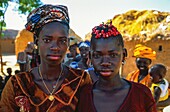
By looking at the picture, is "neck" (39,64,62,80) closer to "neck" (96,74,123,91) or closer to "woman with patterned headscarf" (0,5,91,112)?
"woman with patterned headscarf" (0,5,91,112)

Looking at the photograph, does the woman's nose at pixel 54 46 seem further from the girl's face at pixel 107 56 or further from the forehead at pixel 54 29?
the girl's face at pixel 107 56

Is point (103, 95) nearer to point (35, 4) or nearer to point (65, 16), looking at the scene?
point (65, 16)

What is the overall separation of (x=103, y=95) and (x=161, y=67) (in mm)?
1451

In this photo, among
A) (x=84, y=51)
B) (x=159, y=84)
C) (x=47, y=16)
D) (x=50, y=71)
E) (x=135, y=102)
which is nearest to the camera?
(x=135, y=102)

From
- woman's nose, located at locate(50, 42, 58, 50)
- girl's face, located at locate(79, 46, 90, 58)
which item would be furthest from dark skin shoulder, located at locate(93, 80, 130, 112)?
girl's face, located at locate(79, 46, 90, 58)

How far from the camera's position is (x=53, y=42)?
68.5 inches

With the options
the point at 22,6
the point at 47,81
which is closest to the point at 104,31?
the point at 47,81

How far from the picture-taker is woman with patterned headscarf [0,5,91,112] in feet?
5.71

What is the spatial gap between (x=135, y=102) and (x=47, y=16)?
0.82m

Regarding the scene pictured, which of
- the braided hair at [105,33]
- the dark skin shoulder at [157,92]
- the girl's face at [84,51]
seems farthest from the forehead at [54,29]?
the girl's face at [84,51]

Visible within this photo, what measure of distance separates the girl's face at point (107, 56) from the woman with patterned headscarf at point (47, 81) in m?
0.24

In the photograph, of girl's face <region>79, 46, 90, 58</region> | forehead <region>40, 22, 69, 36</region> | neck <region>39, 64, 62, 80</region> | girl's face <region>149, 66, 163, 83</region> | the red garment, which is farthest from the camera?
girl's face <region>79, 46, 90, 58</region>

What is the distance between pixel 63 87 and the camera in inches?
72.4

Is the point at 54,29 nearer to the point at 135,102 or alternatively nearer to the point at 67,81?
the point at 67,81
